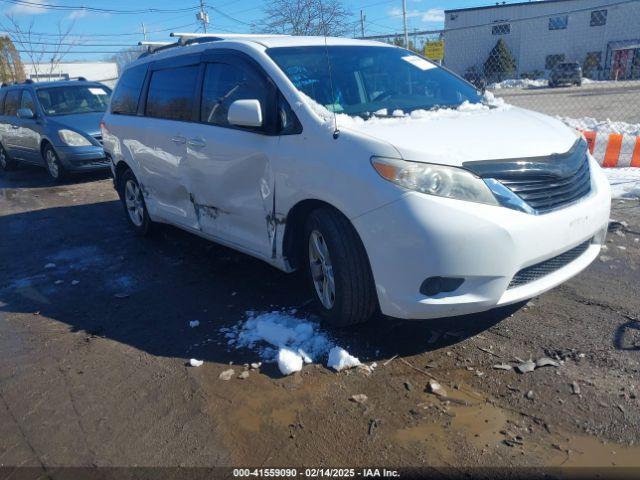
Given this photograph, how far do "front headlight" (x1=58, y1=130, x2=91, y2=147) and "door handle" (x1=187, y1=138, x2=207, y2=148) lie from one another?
254 inches

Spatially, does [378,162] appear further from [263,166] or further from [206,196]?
[206,196]

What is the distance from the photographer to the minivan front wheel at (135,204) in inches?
233

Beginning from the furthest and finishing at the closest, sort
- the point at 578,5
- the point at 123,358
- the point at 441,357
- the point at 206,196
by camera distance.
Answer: the point at 578,5, the point at 206,196, the point at 123,358, the point at 441,357

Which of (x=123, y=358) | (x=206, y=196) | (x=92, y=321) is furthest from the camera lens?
(x=206, y=196)

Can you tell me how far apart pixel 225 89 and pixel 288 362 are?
2.25 metres

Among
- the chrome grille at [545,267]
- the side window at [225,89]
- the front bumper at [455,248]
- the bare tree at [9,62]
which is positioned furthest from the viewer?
the bare tree at [9,62]

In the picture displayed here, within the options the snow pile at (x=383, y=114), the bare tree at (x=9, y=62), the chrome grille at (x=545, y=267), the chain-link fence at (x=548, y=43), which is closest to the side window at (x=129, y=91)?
the snow pile at (x=383, y=114)

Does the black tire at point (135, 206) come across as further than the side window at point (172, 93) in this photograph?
Yes

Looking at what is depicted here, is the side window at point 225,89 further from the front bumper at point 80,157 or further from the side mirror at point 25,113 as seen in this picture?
the side mirror at point 25,113

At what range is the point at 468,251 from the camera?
279 centimetres

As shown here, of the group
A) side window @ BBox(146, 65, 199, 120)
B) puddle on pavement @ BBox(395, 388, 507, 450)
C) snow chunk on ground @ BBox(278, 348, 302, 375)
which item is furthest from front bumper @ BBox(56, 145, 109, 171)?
puddle on pavement @ BBox(395, 388, 507, 450)

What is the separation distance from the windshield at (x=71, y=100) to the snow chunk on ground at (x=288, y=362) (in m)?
9.42

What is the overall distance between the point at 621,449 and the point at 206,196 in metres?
3.39

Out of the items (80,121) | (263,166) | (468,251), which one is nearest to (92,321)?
(263,166)
